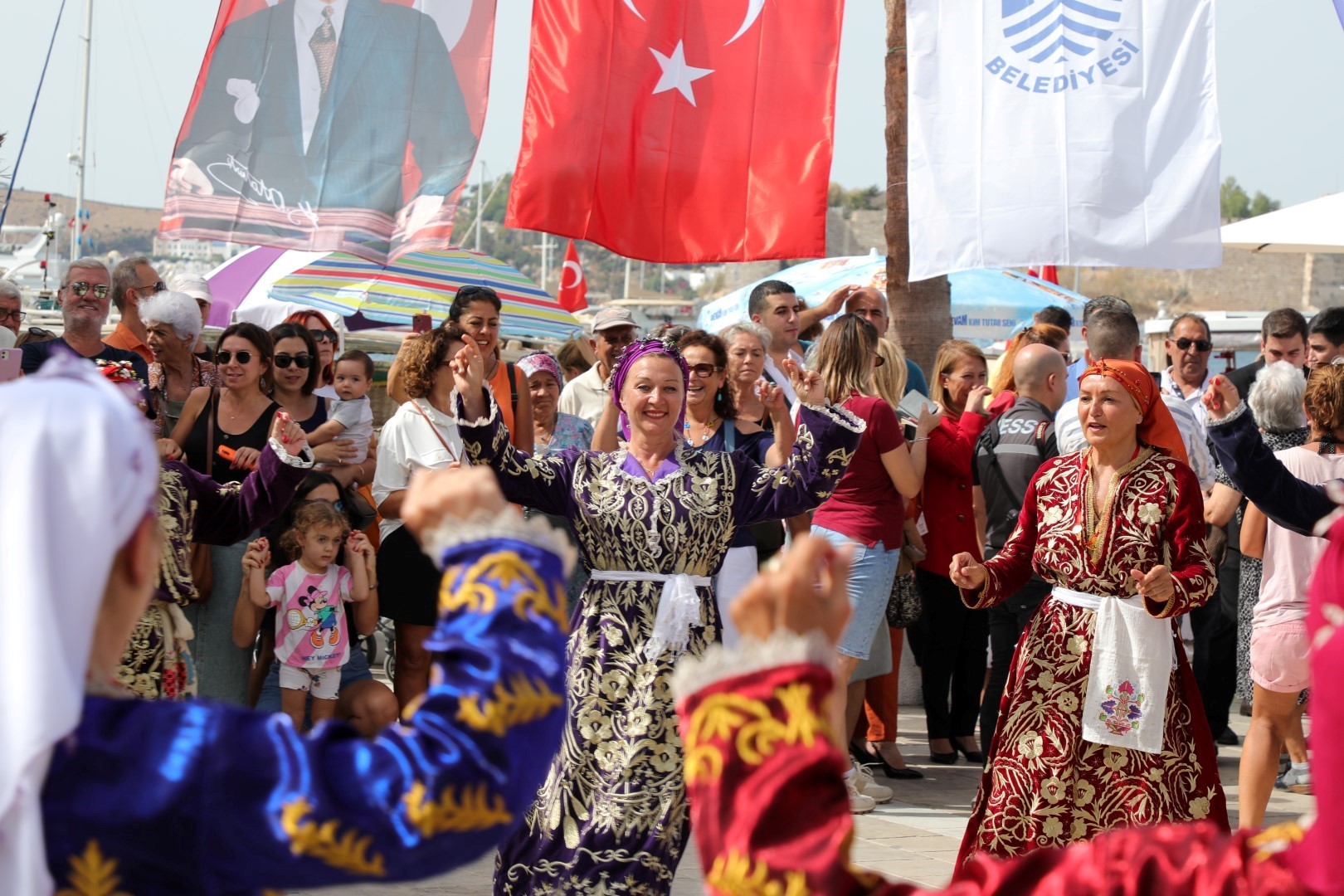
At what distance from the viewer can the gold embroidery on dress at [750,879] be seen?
1811mm

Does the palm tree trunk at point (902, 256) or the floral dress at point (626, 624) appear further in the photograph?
the palm tree trunk at point (902, 256)

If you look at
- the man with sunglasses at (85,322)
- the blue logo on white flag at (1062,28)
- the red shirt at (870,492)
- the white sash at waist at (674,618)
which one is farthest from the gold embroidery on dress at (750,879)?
the blue logo on white flag at (1062,28)

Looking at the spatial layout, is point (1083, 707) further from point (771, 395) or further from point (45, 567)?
point (45, 567)

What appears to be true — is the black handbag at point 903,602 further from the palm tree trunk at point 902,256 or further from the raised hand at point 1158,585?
the palm tree trunk at point 902,256

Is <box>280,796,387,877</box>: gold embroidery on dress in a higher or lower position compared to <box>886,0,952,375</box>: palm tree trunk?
lower

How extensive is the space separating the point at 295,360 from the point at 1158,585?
379 centimetres

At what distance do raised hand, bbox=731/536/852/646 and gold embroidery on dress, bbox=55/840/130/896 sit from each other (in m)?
0.78

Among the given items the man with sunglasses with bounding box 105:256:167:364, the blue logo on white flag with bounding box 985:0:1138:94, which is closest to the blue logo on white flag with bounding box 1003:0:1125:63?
the blue logo on white flag with bounding box 985:0:1138:94

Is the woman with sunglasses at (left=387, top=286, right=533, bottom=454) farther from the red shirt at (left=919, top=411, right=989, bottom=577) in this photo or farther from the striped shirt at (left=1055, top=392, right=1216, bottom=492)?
the striped shirt at (left=1055, top=392, right=1216, bottom=492)

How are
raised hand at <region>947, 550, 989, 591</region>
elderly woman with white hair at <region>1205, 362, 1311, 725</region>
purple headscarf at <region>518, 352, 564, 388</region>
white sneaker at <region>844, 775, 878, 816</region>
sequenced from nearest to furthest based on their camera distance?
raised hand at <region>947, 550, 989, 591</region> → white sneaker at <region>844, 775, 878, 816</region> → elderly woman with white hair at <region>1205, 362, 1311, 725</region> → purple headscarf at <region>518, 352, 564, 388</region>

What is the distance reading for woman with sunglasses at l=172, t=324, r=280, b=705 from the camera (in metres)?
5.93

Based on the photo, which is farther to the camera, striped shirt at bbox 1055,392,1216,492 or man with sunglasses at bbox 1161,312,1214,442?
man with sunglasses at bbox 1161,312,1214,442
